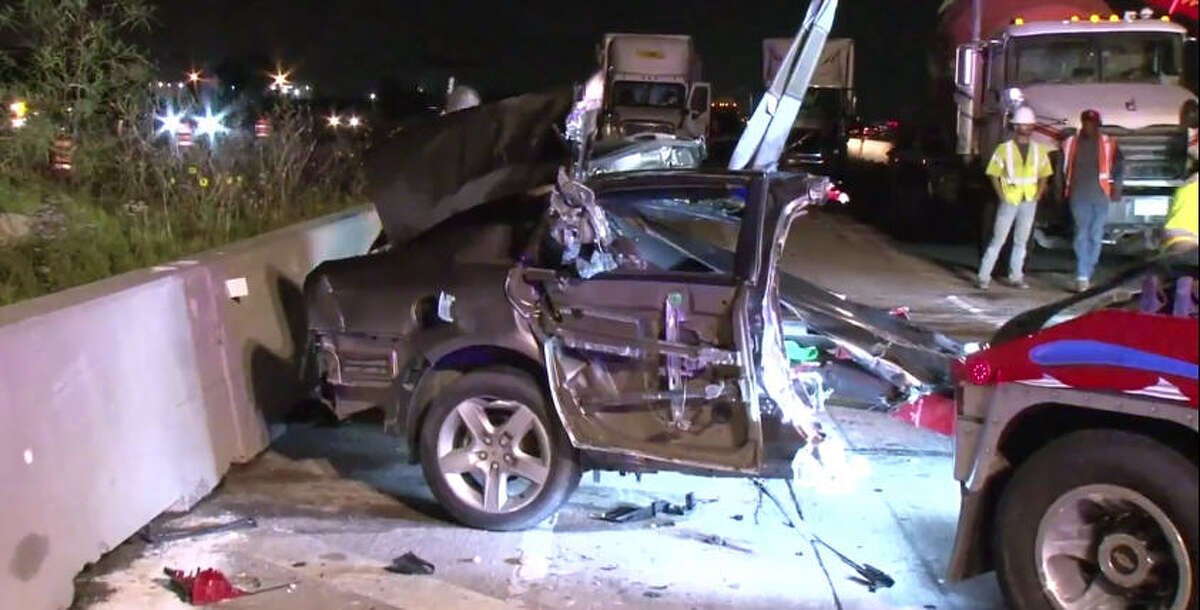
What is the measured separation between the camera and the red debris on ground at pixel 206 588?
4.97m

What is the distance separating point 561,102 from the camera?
268 inches

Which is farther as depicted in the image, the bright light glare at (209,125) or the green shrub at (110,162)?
the bright light glare at (209,125)

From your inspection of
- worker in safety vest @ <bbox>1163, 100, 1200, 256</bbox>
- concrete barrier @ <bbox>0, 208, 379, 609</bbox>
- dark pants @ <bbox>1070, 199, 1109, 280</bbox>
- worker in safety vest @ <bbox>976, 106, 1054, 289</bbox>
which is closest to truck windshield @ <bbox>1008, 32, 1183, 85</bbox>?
worker in safety vest @ <bbox>976, 106, 1054, 289</bbox>

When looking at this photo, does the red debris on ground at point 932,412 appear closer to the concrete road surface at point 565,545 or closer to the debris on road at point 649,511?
the concrete road surface at point 565,545

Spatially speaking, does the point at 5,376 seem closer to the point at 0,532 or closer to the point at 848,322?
the point at 0,532

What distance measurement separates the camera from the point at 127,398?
5.61 meters

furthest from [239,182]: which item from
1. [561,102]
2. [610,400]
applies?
[610,400]

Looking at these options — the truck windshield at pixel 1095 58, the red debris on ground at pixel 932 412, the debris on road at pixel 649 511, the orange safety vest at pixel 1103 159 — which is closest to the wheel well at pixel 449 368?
the debris on road at pixel 649 511

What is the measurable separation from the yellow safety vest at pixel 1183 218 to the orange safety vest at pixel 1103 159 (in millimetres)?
9649

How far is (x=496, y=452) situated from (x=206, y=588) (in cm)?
142

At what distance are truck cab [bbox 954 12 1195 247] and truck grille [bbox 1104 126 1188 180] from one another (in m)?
0.01

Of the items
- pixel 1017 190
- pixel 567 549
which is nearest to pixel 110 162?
pixel 567 549

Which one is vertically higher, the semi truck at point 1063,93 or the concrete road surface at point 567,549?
the semi truck at point 1063,93

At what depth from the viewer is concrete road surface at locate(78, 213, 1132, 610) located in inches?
199
